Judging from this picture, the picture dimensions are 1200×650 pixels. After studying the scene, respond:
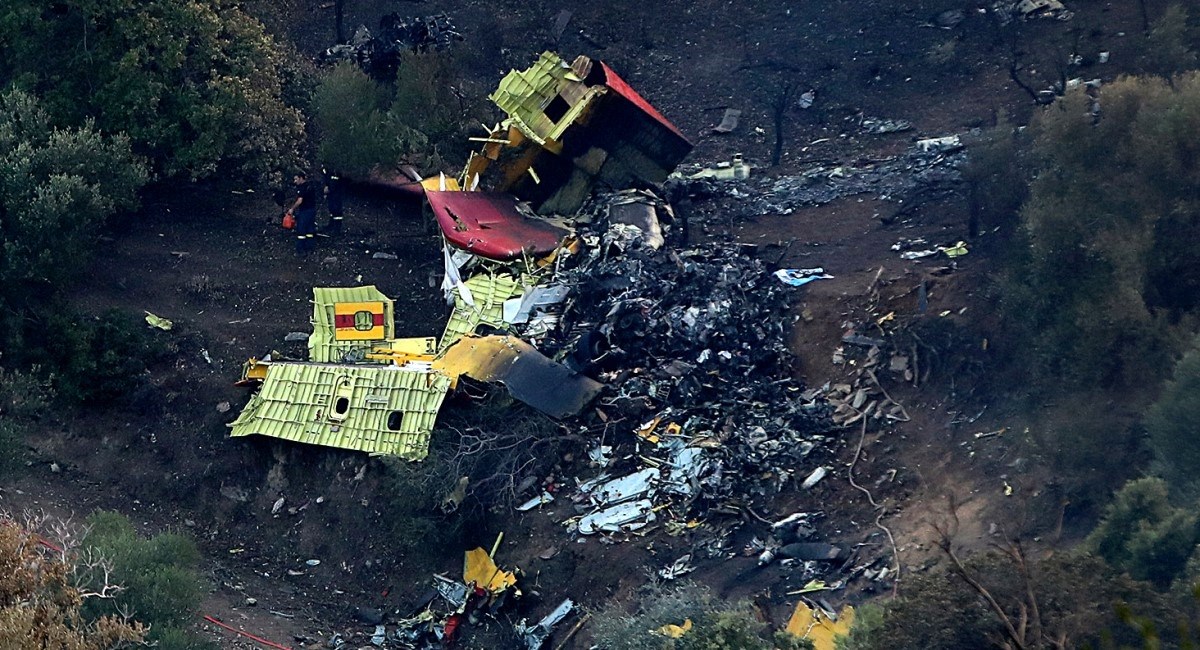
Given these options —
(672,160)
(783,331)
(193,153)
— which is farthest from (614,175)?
(193,153)

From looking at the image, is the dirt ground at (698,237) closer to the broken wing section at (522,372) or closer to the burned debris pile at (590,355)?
the burned debris pile at (590,355)

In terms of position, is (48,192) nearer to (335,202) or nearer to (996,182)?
(335,202)

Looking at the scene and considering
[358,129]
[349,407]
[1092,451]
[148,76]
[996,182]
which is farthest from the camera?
[358,129]

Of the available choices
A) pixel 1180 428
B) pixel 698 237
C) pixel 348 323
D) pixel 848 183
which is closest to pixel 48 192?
pixel 348 323

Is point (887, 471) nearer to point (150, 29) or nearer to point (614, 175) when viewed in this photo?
point (614, 175)

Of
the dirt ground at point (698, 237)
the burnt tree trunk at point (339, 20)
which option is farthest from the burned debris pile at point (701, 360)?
the burnt tree trunk at point (339, 20)
